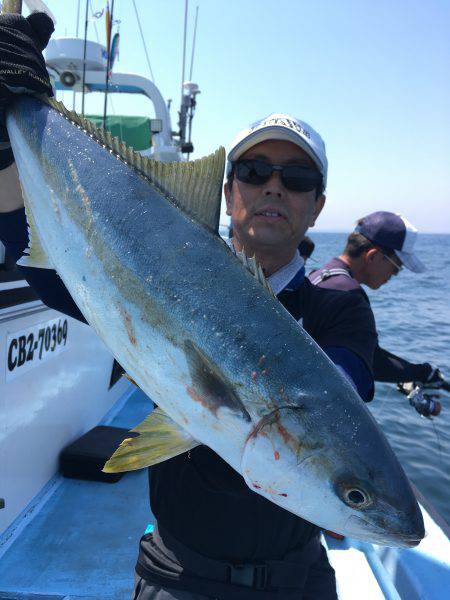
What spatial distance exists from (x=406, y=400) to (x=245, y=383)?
8.88 m

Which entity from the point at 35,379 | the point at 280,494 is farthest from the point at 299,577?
the point at 35,379

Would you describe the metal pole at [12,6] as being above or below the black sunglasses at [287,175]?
above

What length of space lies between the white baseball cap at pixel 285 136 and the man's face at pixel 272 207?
0.04 metres

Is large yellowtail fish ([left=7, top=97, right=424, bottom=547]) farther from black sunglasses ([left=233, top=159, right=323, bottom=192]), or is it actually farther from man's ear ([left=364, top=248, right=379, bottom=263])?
man's ear ([left=364, top=248, right=379, bottom=263])

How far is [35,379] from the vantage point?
3283mm

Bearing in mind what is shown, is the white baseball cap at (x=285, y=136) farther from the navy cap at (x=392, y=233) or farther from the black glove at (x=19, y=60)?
the navy cap at (x=392, y=233)

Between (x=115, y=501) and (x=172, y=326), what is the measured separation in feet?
9.91

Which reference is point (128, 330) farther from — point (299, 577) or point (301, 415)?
point (299, 577)

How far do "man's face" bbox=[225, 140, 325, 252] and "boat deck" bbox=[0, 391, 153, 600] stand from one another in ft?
7.37

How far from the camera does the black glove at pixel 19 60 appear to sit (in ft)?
5.92

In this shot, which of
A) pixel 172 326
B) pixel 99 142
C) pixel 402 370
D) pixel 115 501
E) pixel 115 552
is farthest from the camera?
pixel 402 370

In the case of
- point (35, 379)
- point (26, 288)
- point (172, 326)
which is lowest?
point (35, 379)

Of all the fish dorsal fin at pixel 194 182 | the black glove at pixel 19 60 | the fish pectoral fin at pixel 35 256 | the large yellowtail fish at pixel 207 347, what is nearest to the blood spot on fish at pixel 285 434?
the large yellowtail fish at pixel 207 347

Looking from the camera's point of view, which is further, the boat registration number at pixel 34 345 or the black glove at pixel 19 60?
the boat registration number at pixel 34 345
